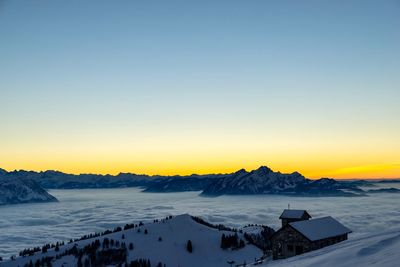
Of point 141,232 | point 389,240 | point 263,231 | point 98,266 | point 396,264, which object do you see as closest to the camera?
point 396,264

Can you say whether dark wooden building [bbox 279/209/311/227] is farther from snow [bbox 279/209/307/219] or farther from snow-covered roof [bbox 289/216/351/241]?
snow-covered roof [bbox 289/216/351/241]

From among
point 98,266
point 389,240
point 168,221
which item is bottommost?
point 98,266

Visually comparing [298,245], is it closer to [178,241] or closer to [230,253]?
[230,253]

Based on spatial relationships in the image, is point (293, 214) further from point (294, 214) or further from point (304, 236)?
point (304, 236)

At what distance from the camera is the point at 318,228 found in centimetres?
6862

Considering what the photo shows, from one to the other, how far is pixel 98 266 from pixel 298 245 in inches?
2302

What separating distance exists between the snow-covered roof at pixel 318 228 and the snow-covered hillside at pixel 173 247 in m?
39.5

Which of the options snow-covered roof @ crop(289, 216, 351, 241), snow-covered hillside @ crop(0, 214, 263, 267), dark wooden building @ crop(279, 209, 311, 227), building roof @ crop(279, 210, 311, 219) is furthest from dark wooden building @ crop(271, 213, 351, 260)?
snow-covered hillside @ crop(0, 214, 263, 267)

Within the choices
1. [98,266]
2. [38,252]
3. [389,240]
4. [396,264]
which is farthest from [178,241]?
[396,264]

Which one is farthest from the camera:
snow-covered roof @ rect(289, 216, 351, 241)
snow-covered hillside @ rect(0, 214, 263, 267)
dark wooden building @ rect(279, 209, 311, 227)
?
snow-covered hillside @ rect(0, 214, 263, 267)

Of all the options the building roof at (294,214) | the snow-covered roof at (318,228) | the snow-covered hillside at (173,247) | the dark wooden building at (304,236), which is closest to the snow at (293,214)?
the building roof at (294,214)

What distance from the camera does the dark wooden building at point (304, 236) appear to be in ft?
216

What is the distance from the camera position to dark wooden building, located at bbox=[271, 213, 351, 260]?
65.7 meters

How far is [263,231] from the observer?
541 feet
